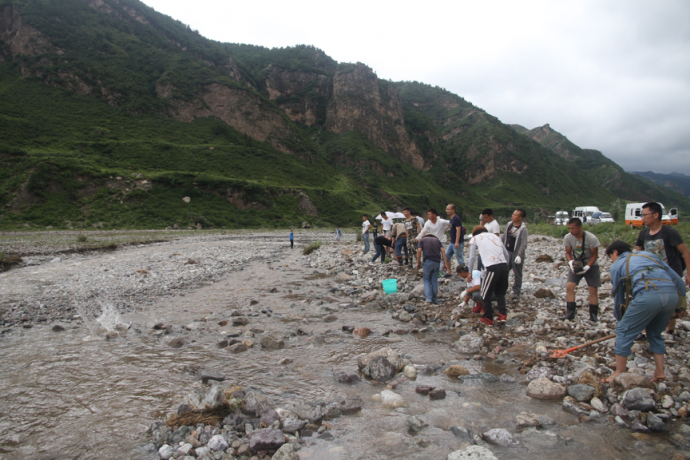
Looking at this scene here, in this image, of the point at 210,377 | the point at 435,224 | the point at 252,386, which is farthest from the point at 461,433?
the point at 435,224

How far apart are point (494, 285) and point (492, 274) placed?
0.23 meters

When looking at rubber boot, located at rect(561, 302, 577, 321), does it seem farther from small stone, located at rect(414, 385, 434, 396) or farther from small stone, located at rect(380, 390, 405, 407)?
small stone, located at rect(380, 390, 405, 407)

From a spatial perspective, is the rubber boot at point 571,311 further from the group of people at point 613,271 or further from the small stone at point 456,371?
the small stone at point 456,371

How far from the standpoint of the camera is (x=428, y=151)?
13362cm

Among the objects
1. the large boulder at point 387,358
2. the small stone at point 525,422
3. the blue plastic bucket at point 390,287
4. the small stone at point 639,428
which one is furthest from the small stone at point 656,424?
the blue plastic bucket at point 390,287

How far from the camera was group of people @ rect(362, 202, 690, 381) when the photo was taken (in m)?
3.89

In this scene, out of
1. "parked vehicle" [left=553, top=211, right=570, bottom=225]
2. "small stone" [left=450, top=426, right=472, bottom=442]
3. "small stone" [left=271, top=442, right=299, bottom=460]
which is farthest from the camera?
"parked vehicle" [left=553, top=211, right=570, bottom=225]

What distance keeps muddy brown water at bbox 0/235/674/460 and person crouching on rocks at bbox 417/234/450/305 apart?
1.22 metres

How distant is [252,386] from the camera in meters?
4.70

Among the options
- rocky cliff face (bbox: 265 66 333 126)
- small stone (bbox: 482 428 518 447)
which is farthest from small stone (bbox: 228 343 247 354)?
rocky cliff face (bbox: 265 66 333 126)

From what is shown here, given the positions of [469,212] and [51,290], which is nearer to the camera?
[51,290]

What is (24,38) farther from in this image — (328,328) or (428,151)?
(428,151)

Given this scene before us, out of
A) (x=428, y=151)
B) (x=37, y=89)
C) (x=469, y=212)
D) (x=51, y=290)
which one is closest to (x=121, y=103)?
(x=37, y=89)

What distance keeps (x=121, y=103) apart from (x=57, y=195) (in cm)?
3879
